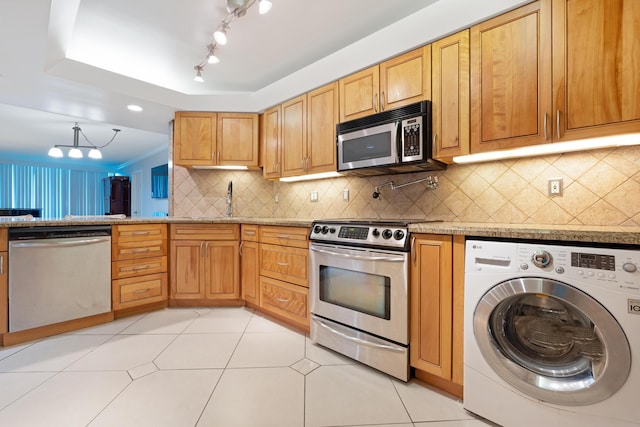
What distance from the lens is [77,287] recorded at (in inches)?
89.1

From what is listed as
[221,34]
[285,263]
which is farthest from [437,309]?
[221,34]

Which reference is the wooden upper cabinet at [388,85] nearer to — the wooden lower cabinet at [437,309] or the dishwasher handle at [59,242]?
the wooden lower cabinet at [437,309]

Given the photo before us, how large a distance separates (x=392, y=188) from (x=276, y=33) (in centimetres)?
155

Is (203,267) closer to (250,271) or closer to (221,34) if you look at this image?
(250,271)

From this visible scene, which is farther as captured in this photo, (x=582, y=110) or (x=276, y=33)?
(x=276, y=33)

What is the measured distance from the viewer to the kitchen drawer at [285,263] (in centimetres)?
222

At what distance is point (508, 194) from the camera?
6.06ft

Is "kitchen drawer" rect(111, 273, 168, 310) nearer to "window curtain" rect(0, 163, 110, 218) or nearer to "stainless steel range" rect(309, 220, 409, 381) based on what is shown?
"stainless steel range" rect(309, 220, 409, 381)

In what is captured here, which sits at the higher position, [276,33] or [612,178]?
[276,33]

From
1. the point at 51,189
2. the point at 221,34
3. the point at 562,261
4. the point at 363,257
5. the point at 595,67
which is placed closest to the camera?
the point at 562,261

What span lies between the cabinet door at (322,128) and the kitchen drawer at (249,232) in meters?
0.74

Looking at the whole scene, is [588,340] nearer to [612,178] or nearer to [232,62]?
[612,178]

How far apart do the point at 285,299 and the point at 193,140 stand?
207cm

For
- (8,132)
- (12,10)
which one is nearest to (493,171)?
(12,10)
